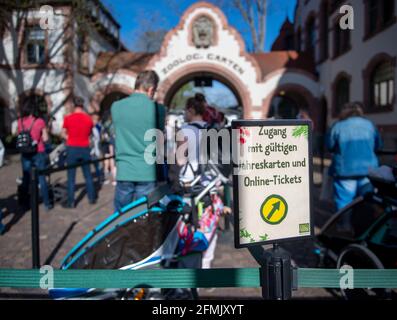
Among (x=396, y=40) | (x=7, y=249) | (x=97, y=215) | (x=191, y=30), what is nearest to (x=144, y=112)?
(x=7, y=249)

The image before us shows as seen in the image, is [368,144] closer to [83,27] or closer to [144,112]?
[144,112]

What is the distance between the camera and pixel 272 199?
49.6 inches

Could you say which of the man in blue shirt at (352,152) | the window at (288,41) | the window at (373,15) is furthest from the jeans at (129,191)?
the window at (288,41)

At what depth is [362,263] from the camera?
2350mm

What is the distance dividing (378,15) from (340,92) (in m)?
5.38

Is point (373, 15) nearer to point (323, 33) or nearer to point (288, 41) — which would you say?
point (323, 33)

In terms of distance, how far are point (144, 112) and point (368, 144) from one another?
7.67 feet

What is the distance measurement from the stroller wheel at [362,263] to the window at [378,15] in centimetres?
933

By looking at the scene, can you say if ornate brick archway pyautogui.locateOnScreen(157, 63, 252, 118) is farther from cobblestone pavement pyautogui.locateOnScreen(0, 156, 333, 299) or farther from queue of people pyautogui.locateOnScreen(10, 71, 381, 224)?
queue of people pyautogui.locateOnScreen(10, 71, 381, 224)

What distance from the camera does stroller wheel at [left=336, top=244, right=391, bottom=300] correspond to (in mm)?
2195

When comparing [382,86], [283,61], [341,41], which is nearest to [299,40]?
[283,61]

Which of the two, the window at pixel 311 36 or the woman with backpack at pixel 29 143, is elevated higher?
the window at pixel 311 36

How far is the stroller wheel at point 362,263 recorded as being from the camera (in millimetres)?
2195

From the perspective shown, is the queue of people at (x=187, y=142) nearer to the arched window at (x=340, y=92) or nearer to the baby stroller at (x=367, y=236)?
the baby stroller at (x=367, y=236)
